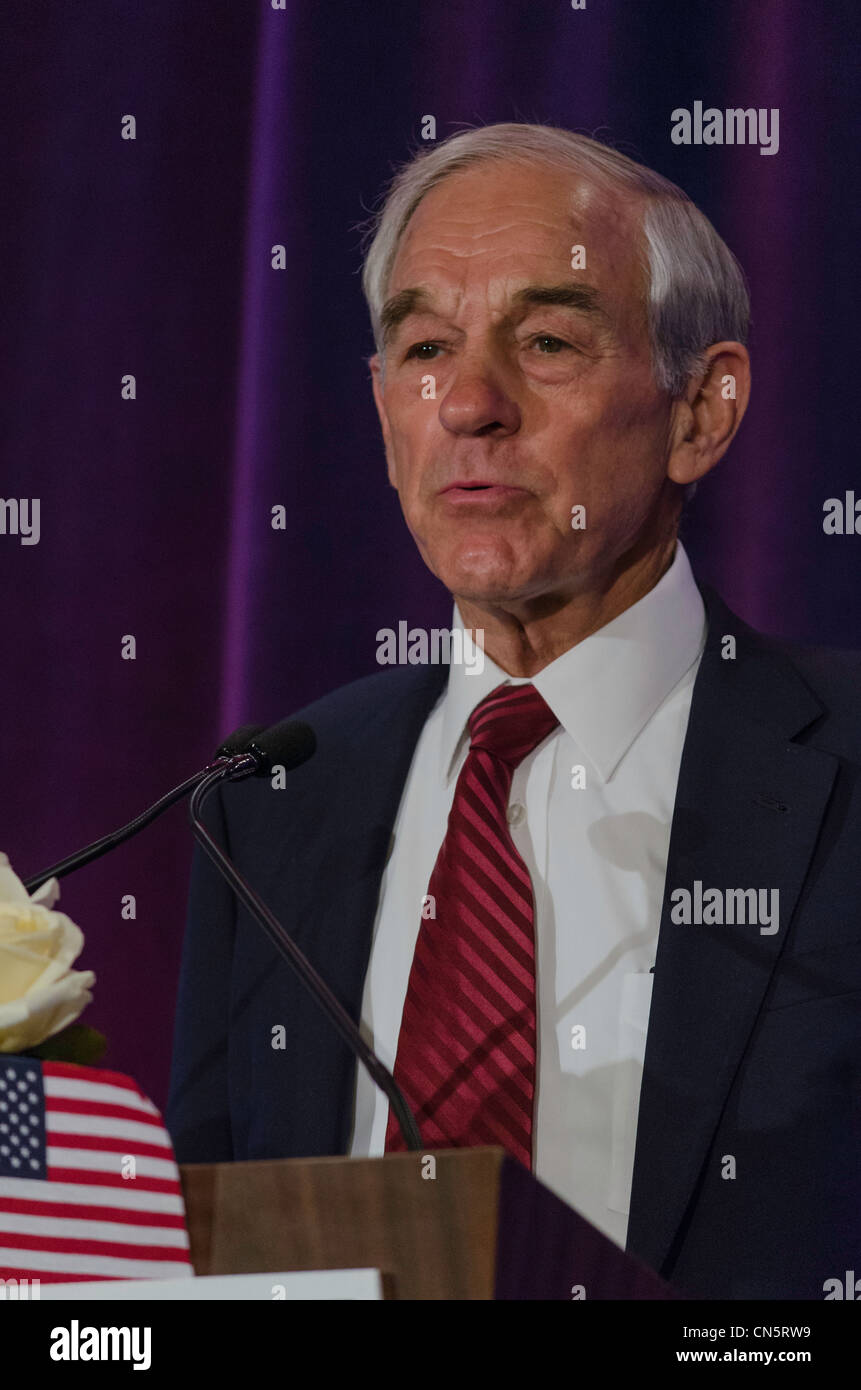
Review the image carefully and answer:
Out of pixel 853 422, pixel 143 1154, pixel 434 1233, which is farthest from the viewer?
pixel 853 422

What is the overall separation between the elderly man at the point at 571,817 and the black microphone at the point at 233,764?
0.40 m

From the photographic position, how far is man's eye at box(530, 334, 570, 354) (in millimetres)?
1996

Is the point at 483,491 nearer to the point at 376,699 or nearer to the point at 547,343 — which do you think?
the point at 547,343

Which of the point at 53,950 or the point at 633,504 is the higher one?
the point at 633,504

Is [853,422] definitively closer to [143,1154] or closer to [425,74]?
[425,74]

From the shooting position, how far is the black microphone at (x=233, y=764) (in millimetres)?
1478

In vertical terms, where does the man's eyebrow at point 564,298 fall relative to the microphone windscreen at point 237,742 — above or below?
above

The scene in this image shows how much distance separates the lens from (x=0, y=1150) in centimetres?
108

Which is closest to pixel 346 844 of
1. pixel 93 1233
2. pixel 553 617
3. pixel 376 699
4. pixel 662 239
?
pixel 376 699

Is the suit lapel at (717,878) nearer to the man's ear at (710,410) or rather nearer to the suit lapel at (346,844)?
the man's ear at (710,410)

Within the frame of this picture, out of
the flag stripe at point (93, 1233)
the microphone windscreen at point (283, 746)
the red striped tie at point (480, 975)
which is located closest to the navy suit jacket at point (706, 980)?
the red striped tie at point (480, 975)

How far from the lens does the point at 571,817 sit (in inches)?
76.3
